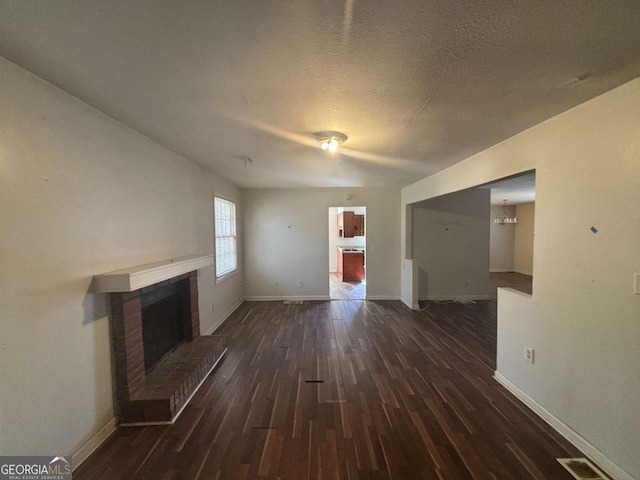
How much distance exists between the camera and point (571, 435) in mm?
1888

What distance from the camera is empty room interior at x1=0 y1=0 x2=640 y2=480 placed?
1.17 metres

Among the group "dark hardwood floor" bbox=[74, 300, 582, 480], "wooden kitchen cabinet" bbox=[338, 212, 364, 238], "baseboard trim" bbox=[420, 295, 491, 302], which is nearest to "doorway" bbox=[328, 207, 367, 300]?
"wooden kitchen cabinet" bbox=[338, 212, 364, 238]

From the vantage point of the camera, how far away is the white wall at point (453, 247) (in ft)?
18.6

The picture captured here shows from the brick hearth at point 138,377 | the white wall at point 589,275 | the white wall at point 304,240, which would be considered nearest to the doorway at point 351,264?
the white wall at point 304,240

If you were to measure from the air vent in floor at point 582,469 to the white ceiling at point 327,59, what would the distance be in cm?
241

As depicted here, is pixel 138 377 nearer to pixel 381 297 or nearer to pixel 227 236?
pixel 227 236

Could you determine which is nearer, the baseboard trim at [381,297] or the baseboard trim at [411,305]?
the baseboard trim at [411,305]

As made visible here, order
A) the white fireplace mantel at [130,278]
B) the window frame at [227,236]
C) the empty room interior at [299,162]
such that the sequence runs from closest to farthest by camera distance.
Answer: the empty room interior at [299,162] < the white fireplace mantel at [130,278] < the window frame at [227,236]

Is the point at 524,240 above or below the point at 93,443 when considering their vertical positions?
above

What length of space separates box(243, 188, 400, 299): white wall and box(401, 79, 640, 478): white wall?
3.39 m

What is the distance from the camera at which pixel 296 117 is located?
1972mm

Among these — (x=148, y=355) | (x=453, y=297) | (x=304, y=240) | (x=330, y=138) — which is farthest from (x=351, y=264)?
(x=148, y=355)

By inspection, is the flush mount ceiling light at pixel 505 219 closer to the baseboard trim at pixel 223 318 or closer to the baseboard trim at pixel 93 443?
the baseboard trim at pixel 223 318

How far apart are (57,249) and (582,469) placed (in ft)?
11.9
